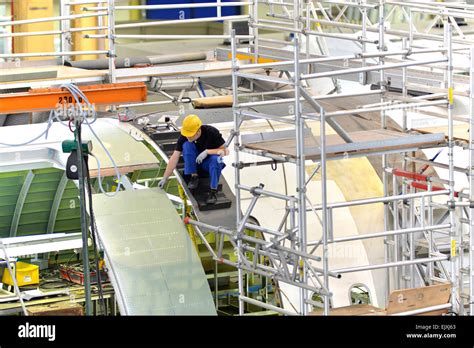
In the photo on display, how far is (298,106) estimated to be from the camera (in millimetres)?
16766

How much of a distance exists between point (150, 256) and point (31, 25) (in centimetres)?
1763

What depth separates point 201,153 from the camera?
1906 cm

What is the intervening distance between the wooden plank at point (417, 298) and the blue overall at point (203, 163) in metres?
3.13

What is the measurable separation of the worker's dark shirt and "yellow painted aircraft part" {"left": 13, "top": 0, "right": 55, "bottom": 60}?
15.7m

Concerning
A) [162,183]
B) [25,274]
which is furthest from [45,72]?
[25,274]

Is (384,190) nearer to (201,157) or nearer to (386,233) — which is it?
(386,233)

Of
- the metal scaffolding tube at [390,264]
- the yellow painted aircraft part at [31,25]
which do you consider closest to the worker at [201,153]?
the metal scaffolding tube at [390,264]

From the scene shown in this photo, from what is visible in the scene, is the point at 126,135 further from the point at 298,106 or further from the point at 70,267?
the point at 298,106

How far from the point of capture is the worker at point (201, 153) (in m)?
19.0

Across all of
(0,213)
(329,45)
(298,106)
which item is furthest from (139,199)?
(329,45)

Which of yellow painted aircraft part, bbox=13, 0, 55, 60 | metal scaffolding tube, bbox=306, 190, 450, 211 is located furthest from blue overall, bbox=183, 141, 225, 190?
yellow painted aircraft part, bbox=13, 0, 55, 60

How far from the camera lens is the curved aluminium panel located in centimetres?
1870

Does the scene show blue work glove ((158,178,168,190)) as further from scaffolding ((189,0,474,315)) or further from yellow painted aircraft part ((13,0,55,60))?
yellow painted aircraft part ((13,0,55,60))

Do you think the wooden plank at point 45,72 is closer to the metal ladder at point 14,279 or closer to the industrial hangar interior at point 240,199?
the industrial hangar interior at point 240,199
